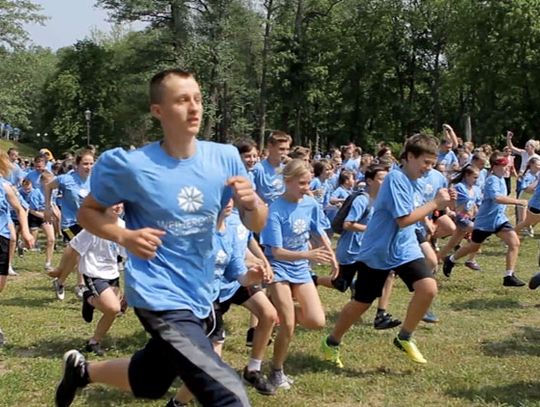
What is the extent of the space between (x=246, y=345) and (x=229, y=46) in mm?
37603

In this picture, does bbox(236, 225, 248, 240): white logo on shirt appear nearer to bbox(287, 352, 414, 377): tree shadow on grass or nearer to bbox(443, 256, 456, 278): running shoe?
bbox(287, 352, 414, 377): tree shadow on grass

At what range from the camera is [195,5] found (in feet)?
143

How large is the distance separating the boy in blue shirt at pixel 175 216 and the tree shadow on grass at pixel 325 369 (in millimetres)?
2716

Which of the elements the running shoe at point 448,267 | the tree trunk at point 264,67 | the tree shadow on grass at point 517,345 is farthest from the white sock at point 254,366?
the tree trunk at point 264,67

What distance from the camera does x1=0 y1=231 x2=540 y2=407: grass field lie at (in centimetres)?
564

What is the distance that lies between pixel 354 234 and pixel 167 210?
178 inches

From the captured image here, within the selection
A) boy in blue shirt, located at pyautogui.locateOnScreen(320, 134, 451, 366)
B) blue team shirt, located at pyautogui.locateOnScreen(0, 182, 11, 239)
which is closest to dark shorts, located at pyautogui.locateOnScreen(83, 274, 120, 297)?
blue team shirt, located at pyautogui.locateOnScreen(0, 182, 11, 239)

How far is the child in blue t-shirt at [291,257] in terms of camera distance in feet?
18.8

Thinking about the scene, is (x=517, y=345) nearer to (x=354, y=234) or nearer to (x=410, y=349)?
(x=410, y=349)

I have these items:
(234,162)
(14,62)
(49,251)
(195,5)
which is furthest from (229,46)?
(234,162)

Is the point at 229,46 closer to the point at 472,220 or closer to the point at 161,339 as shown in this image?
the point at 472,220

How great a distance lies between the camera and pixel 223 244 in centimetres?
539

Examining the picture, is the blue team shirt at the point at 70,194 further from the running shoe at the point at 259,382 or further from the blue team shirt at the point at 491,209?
the blue team shirt at the point at 491,209

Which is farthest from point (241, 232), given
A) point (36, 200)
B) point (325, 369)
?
point (36, 200)
